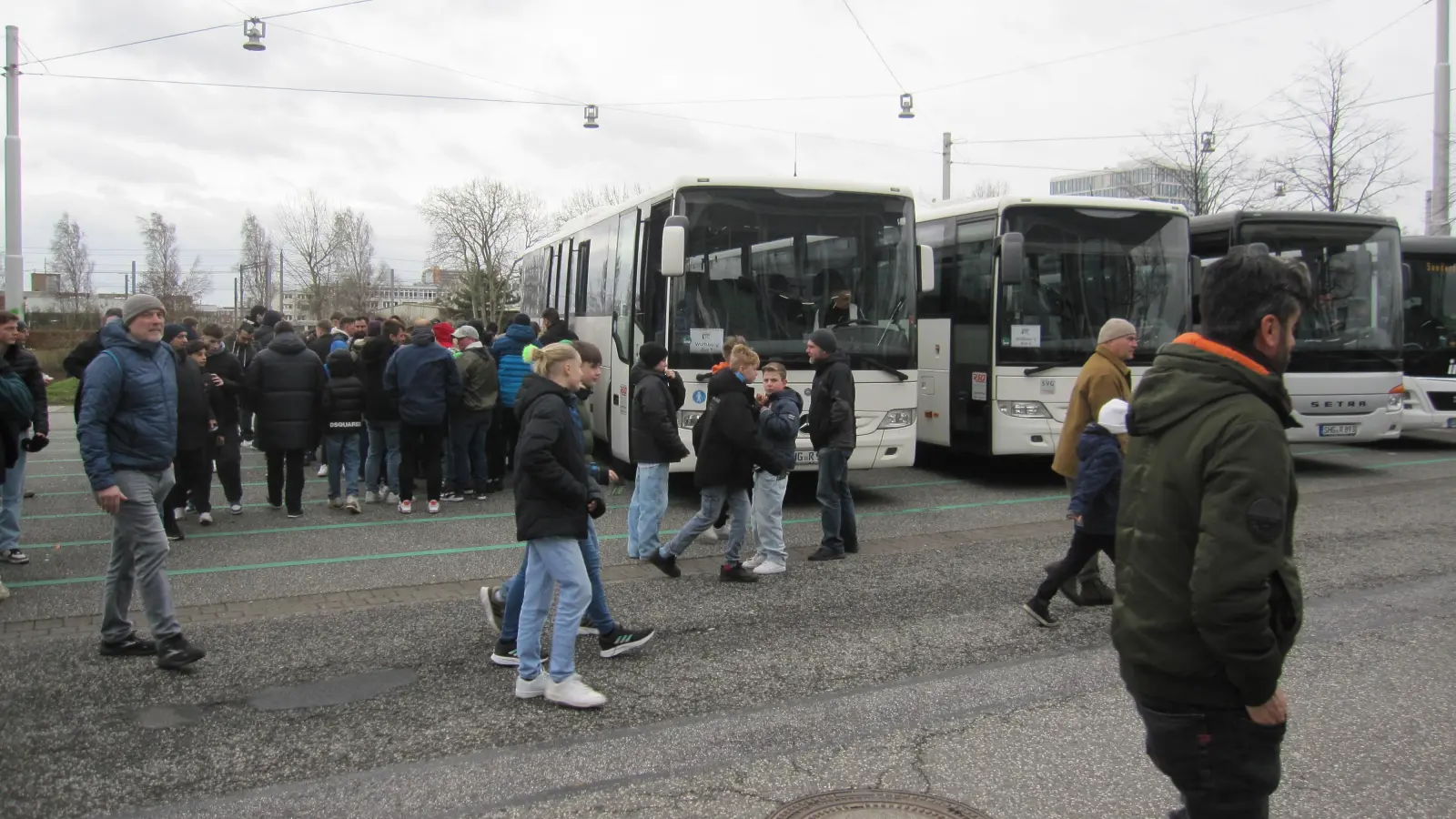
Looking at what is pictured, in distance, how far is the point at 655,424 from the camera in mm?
8367

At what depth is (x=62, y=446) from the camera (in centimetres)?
1800

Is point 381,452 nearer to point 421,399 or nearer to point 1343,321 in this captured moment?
point 421,399

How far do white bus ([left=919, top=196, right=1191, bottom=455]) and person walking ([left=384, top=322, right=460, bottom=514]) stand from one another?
17.7ft

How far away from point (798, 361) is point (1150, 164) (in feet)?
74.5

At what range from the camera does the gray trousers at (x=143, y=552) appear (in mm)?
5824

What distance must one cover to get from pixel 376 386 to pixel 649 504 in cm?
392

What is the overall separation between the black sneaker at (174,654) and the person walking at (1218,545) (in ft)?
16.3

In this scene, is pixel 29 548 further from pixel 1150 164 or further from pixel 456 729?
pixel 1150 164

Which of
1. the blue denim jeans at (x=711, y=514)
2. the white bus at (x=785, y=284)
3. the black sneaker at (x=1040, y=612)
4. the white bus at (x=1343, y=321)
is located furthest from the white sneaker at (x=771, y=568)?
the white bus at (x=1343, y=321)

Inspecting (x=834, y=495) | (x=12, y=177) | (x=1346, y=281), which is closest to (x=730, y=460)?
(x=834, y=495)

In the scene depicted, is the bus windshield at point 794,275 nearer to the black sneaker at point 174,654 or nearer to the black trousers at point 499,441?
the black trousers at point 499,441

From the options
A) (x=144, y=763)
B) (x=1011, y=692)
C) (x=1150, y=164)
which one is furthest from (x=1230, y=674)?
(x=1150, y=164)

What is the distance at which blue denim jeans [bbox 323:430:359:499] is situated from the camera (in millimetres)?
10922

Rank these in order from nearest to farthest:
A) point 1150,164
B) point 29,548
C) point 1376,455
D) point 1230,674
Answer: point 1230,674, point 29,548, point 1376,455, point 1150,164
